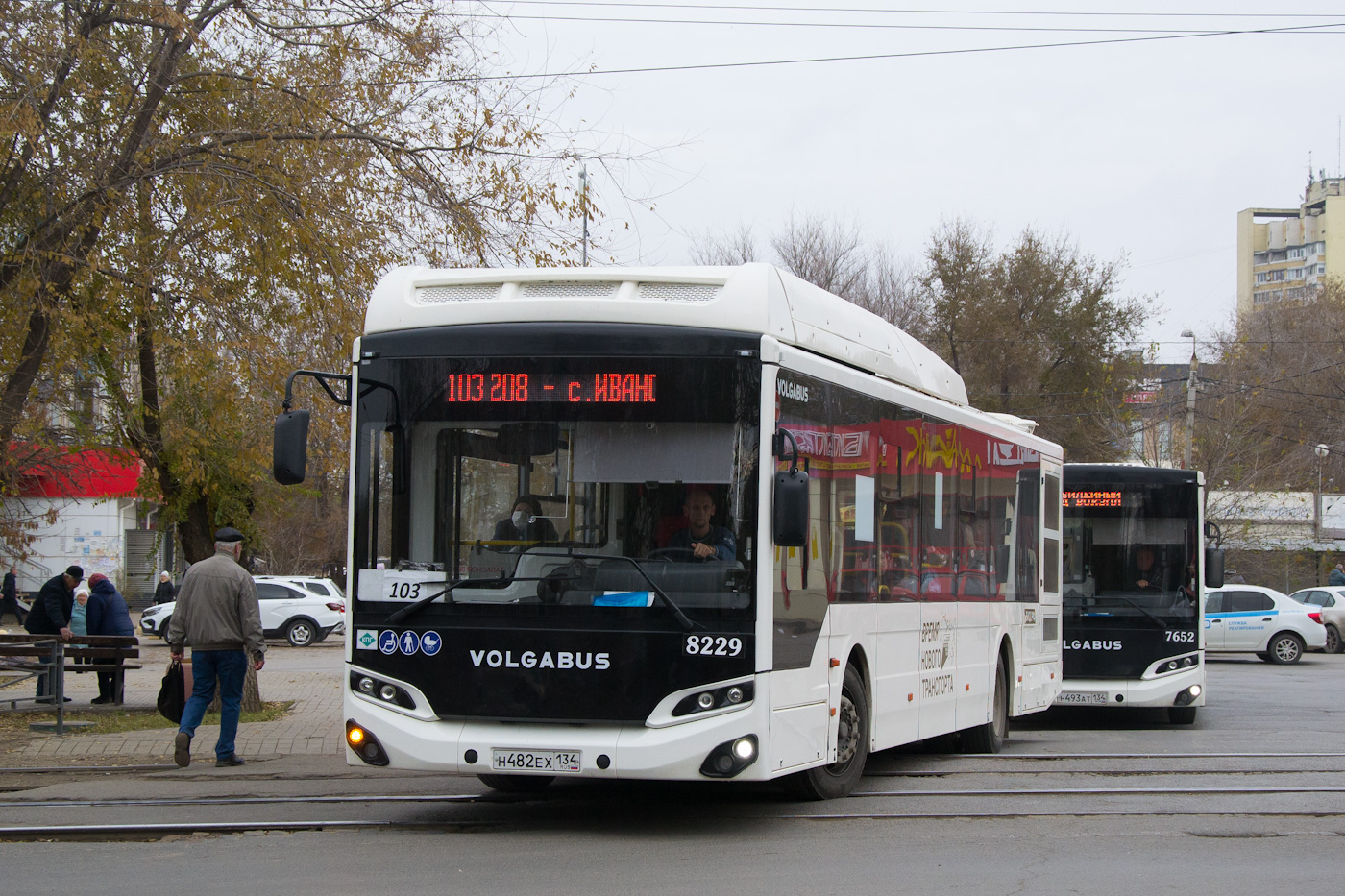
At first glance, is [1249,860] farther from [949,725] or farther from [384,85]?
[384,85]

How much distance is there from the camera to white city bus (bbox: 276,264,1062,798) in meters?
7.24

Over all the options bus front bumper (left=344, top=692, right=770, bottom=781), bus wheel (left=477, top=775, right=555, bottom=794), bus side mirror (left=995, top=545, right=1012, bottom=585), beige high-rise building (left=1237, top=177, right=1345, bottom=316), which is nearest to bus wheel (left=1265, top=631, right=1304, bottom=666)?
bus side mirror (left=995, top=545, right=1012, bottom=585)

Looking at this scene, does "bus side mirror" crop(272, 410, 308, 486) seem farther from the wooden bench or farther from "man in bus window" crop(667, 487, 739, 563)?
the wooden bench

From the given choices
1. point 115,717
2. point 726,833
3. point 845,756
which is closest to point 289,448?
point 726,833

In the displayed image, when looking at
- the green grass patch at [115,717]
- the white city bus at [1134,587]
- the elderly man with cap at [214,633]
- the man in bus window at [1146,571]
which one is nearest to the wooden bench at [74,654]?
the green grass patch at [115,717]

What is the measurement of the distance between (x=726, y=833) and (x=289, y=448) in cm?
317

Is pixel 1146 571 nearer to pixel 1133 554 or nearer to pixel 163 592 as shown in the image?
pixel 1133 554

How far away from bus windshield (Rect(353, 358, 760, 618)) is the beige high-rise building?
362 ft

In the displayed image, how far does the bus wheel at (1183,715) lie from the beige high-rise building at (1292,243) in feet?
332

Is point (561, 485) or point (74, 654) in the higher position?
point (561, 485)

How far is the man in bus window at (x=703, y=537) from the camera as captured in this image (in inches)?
286

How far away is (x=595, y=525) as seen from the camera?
731 cm

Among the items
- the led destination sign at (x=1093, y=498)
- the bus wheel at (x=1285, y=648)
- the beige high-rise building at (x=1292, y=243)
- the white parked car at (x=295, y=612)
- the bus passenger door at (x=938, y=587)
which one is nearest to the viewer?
the bus passenger door at (x=938, y=587)

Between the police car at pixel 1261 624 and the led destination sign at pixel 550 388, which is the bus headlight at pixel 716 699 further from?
the police car at pixel 1261 624
